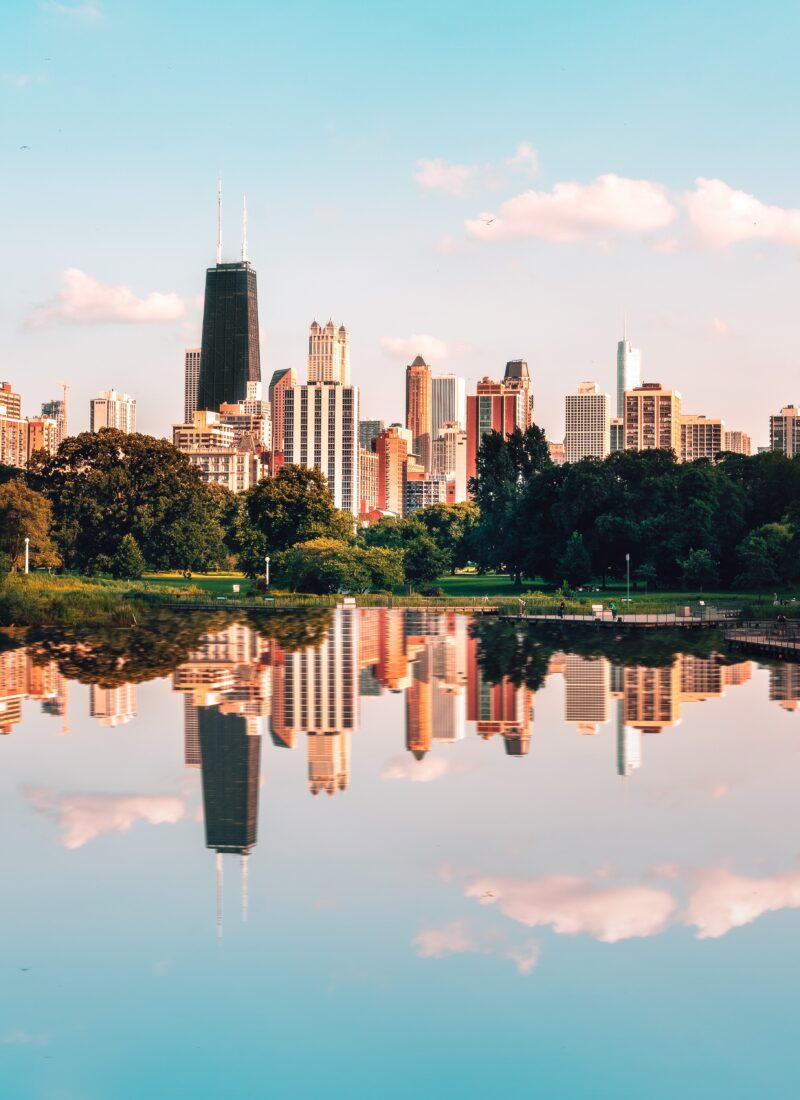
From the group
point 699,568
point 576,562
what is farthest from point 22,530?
point 699,568

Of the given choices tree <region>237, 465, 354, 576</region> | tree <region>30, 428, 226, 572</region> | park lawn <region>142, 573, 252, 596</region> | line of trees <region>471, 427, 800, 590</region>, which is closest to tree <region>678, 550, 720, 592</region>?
line of trees <region>471, 427, 800, 590</region>

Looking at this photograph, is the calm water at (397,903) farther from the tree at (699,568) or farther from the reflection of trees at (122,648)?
the tree at (699,568)

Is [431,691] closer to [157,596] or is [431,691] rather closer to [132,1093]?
[132,1093]

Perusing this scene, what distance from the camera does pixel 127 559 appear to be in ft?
363

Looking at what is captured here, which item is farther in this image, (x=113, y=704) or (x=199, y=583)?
(x=199, y=583)

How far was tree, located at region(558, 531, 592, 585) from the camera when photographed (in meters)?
98.3

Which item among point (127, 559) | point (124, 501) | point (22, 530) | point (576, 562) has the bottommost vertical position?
point (576, 562)

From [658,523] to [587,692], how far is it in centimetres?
5883

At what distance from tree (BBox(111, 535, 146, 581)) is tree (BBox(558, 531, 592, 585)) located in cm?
3874

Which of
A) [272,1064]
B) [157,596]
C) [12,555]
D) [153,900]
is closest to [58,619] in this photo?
[157,596]

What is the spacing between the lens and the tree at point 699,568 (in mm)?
95250

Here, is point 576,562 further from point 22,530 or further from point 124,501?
point 22,530

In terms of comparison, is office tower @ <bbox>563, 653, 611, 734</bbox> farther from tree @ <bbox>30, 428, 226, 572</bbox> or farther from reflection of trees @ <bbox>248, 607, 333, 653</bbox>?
tree @ <bbox>30, 428, 226, 572</bbox>

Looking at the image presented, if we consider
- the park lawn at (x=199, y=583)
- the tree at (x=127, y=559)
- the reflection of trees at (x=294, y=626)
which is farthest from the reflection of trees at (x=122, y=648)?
the tree at (x=127, y=559)
